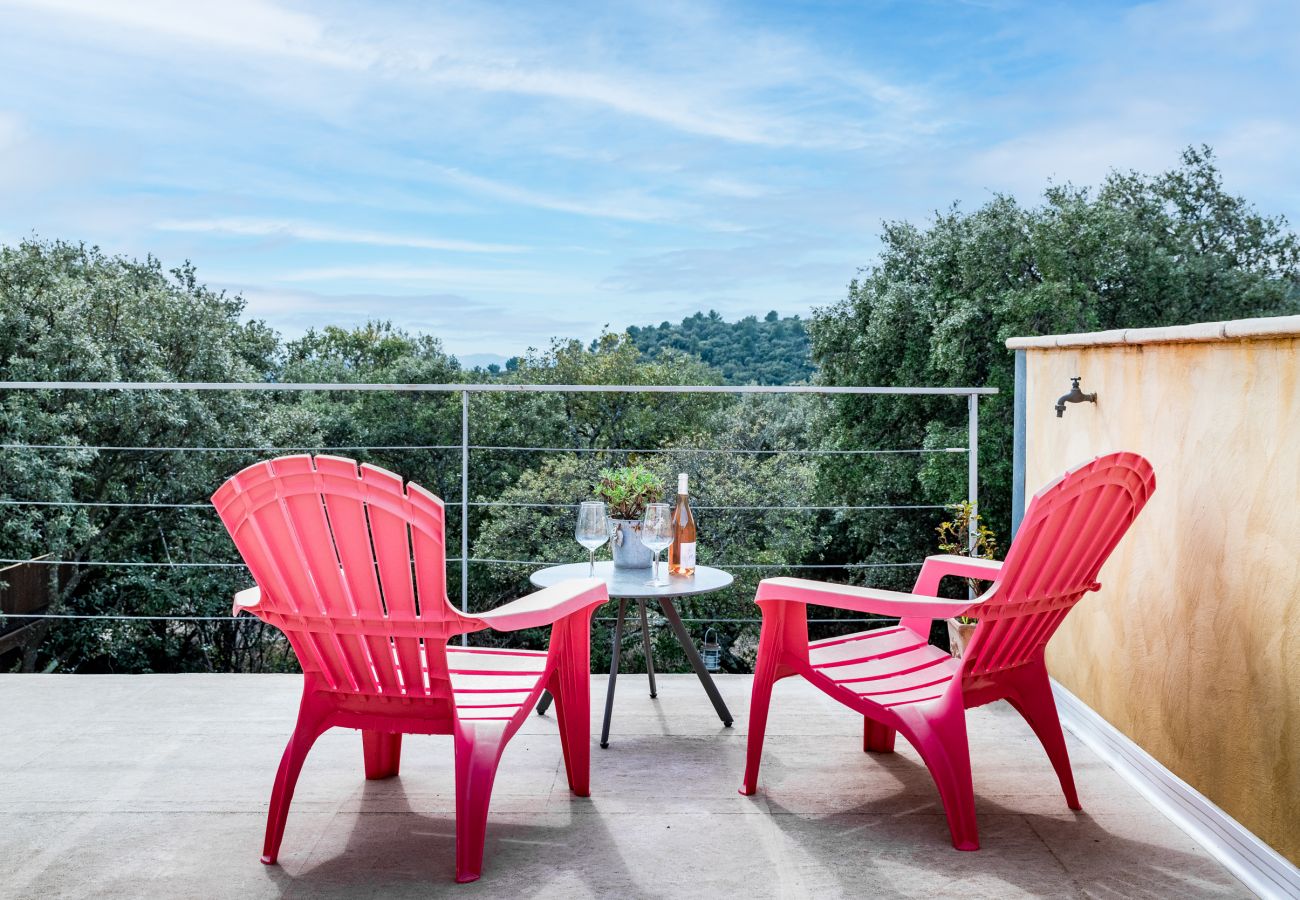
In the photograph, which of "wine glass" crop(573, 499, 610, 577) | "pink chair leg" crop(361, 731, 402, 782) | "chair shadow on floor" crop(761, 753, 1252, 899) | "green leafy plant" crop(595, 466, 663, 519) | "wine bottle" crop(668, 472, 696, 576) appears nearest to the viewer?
"chair shadow on floor" crop(761, 753, 1252, 899)

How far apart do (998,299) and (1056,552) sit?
13.3 meters

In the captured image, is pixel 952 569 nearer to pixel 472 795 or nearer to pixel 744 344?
pixel 472 795

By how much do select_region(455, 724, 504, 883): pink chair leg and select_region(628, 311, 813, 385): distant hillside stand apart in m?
15.2

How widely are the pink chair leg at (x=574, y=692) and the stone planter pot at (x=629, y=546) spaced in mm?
625

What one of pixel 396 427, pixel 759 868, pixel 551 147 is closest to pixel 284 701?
pixel 759 868

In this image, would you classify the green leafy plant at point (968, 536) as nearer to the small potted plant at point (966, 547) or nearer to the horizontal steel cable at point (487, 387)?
the small potted plant at point (966, 547)

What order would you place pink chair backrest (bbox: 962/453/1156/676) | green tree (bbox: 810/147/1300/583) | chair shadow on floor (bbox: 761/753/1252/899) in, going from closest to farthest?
1. chair shadow on floor (bbox: 761/753/1252/899)
2. pink chair backrest (bbox: 962/453/1156/676)
3. green tree (bbox: 810/147/1300/583)

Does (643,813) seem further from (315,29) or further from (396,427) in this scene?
(315,29)

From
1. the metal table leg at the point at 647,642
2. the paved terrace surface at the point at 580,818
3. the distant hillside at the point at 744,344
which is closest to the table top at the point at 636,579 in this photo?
the metal table leg at the point at 647,642

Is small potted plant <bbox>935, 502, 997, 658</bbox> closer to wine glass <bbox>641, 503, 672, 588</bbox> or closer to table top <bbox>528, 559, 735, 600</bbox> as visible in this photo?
table top <bbox>528, 559, 735, 600</bbox>

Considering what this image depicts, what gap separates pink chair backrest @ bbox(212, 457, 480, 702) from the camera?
2234 millimetres

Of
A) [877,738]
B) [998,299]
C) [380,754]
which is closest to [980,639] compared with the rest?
[877,738]

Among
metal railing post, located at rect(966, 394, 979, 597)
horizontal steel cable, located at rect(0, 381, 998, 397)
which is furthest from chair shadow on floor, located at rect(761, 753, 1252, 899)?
horizontal steel cable, located at rect(0, 381, 998, 397)

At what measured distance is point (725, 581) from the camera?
321cm
